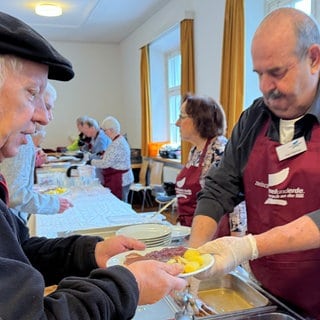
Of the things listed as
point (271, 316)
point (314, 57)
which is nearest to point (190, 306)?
point (271, 316)

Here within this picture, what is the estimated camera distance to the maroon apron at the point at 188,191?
207cm

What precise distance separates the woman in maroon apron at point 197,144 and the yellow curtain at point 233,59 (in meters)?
1.19

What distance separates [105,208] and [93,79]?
5662 millimetres

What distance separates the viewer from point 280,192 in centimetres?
112

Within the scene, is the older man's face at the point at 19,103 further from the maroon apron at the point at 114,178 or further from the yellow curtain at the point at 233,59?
the maroon apron at the point at 114,178

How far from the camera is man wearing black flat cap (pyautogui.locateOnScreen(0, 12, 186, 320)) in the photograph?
52 cm

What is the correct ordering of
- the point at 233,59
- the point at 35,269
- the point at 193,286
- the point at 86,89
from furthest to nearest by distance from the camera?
1. the point at 86,89
2. the point at 233,59
3. the point at 193,286
4. the point at 35,269

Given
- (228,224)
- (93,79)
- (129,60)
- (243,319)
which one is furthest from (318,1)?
(93,79)

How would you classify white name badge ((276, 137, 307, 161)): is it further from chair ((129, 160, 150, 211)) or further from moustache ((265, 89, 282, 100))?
chair ((129, 160, 150, 211))

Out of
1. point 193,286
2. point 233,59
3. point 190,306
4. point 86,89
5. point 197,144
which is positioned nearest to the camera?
point 190,306

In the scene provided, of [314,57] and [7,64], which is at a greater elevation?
[314,57]

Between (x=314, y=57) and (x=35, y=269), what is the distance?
39.4 inches

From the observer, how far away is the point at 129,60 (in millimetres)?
7094

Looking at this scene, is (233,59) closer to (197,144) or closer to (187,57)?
(187,57)
